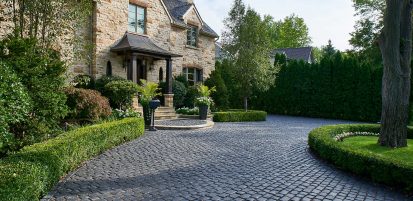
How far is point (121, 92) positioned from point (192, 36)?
10995mm

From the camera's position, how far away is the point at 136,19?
796 inches

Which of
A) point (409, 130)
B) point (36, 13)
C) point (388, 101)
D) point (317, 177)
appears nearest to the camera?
point (317, 177)

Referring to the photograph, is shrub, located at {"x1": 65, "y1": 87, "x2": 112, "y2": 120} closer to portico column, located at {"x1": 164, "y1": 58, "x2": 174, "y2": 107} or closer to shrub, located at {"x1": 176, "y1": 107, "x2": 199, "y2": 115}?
portico column, located at {"x1": 164, "y1": 58, "x2": 174, "y2": 107}

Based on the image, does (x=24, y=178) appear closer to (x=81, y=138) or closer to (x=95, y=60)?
(x=81, y=138)

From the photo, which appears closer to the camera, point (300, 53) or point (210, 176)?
point (210, 176)

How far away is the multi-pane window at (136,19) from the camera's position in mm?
19859

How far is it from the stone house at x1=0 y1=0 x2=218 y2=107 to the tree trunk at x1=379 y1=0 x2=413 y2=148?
39.7 ft

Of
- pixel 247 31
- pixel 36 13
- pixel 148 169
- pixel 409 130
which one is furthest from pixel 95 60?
pixel 409 130

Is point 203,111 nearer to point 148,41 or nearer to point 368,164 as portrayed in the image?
point 148,41

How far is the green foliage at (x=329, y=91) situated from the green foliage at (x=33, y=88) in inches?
800

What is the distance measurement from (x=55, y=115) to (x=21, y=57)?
5.96 ft

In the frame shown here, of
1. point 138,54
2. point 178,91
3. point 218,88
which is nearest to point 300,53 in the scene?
point 218,88

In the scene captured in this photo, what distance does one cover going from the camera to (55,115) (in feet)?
29.5

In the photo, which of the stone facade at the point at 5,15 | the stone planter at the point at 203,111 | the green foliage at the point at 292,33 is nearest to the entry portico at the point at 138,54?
the stone planter at the point at 203,111
